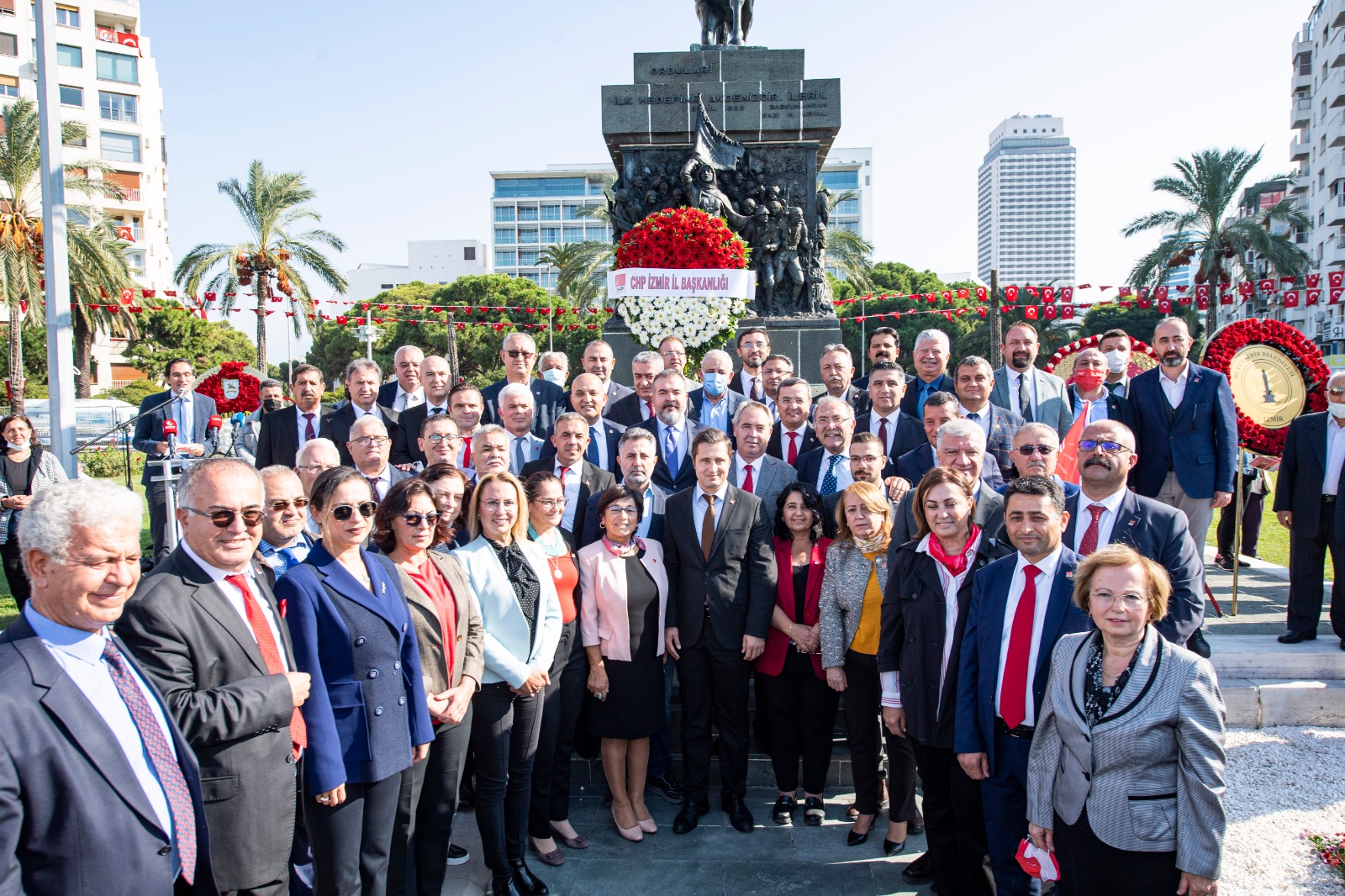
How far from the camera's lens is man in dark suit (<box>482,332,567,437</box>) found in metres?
6.93

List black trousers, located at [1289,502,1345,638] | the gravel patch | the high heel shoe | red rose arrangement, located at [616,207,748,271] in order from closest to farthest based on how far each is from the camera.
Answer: the gravel patch < the high heel shoe < black trousers, located at [1289,502,1345,638] < red rose arrangement, located at [616,207,748,271]

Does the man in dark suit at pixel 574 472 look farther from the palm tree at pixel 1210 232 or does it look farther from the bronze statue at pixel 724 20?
the palm tree at pixel 1210 232

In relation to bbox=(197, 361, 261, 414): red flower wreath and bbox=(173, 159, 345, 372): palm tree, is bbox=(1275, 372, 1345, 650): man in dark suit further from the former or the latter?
bbox=(173, 159, 345, 372): palm tree

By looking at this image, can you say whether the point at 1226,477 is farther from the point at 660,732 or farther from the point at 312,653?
the point at 312,653

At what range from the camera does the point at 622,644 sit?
4.76 meters

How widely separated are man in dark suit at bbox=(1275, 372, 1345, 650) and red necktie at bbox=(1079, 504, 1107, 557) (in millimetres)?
3202

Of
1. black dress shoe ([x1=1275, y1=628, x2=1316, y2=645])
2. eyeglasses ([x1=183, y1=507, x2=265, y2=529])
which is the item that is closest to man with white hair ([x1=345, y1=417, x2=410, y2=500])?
eyeglasses ([x1=183, y1=507, x2=265, y2=529])


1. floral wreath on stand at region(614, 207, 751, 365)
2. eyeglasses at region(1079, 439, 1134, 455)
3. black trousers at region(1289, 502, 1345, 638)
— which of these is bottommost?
black trousers at region(1289, 502, 1345, 638)

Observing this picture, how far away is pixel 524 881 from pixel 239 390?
670 cm

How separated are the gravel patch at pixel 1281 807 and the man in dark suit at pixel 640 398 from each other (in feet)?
14.6

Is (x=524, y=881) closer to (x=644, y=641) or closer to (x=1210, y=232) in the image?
(x=644, y=641)

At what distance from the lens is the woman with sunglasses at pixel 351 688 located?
3184 millimetres

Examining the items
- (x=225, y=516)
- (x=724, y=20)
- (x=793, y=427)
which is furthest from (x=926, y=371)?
(x=724, y=20)

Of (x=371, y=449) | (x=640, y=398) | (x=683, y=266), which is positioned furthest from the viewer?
(x=683, y=266)
